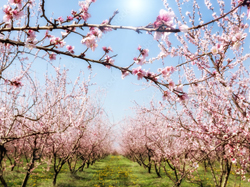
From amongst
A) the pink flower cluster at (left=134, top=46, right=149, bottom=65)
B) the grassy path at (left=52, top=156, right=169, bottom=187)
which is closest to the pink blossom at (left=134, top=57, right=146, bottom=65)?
the pink flower cluster at (left=134, top=46, right=149, bottom=65)

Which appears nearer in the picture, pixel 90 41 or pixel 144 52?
pixel 90 41

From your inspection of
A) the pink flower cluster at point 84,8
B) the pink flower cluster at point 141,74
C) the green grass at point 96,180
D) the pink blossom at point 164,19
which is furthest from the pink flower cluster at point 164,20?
the green grass at point 96,180

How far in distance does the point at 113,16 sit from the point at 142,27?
0.96ft

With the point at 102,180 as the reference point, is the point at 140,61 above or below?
above

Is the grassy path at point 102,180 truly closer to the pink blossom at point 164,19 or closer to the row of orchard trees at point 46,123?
the row of orchard trees at point 46,123

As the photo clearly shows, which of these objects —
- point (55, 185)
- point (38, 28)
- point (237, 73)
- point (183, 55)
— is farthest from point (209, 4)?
point (55, 185)

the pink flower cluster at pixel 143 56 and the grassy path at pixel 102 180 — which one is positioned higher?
the pink flower cluster at pixel 143 56

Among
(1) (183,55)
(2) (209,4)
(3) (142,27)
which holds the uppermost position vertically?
(2) (209,4)

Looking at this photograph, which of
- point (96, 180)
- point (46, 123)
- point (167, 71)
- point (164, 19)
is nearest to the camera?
point (164, 19)

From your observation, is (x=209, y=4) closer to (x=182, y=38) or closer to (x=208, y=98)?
(x=182, y=38)

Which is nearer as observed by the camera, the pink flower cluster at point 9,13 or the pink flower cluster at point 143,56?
the pink flower cluster at point 9,13

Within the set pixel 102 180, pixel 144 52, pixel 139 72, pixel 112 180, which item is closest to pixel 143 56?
pixel 144 52

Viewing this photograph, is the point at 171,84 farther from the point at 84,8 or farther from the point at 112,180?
the point at 112,180

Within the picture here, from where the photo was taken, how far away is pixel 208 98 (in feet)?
18.1
